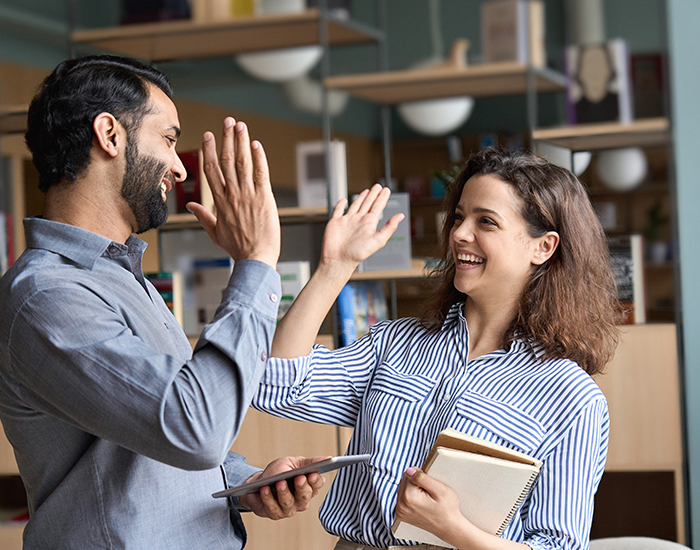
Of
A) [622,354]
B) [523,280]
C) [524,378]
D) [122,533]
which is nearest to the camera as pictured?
[122,533]

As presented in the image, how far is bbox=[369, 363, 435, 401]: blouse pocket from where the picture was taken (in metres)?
1.23

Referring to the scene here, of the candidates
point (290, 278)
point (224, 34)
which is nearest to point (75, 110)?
point (290, 278)

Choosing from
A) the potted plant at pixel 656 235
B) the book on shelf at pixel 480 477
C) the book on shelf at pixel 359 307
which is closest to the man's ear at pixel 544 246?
the book on shelf at pixel 480 477

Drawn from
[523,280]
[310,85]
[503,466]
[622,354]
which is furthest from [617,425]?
[310,85]

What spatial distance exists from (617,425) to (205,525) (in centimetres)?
189

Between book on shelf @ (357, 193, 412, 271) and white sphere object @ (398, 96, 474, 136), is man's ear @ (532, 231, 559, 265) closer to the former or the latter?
book on shelf @ (357, 193, 412, 271)

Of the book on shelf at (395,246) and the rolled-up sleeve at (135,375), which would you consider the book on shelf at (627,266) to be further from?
the rolled-up sleeve at (135,375)

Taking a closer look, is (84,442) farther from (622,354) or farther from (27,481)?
(622,354)

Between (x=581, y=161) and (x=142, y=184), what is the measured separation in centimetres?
217

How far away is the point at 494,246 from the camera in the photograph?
1270 millimetres

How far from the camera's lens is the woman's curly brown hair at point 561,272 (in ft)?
4.11

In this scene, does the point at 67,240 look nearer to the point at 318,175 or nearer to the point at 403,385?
the point at 403,385

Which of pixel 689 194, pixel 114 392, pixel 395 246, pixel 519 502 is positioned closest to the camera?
pixel 114 392

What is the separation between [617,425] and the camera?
2.56m
